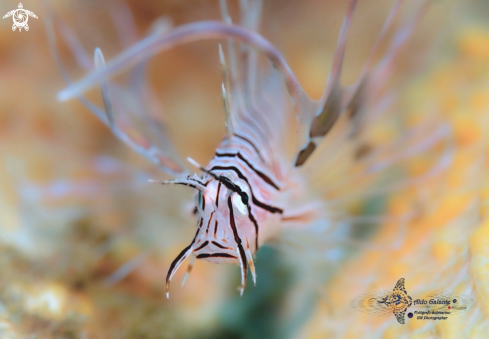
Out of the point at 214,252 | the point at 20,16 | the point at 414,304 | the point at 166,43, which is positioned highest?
the point at 20,16

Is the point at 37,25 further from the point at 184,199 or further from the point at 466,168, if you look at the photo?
the point at 466,168

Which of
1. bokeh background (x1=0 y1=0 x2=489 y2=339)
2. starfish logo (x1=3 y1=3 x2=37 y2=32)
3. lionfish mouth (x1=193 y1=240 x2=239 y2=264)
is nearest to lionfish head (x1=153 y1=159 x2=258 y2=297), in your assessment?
lionfish mouth (x1=193 y1=240 x2=239 y2=264)

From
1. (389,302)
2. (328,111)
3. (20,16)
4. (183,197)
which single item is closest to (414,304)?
(389,302)

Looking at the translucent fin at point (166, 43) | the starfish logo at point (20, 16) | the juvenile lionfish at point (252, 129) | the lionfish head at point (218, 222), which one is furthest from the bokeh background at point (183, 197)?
the translucent fin at point (166, 43)

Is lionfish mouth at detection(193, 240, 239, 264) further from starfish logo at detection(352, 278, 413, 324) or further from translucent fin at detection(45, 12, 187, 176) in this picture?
starfish logo at detection(352, 278, 413, 324)

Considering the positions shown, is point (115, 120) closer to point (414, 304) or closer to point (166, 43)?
point (166, 43)

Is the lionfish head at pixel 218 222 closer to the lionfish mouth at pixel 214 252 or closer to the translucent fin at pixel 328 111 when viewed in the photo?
the lionfish mouth at pixel 214 252
